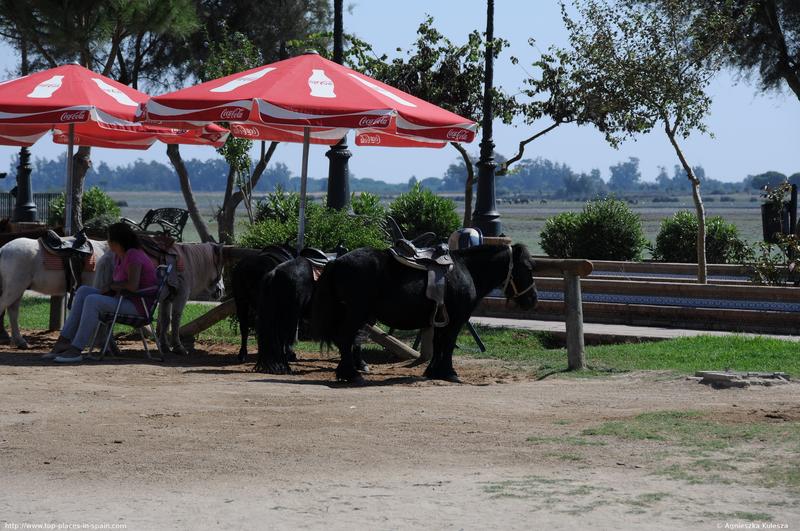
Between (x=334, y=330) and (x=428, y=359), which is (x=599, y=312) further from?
(x=334, y=330)

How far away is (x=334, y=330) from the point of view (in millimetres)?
12422

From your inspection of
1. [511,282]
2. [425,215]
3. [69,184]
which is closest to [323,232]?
[511,282]

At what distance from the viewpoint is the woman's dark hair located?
1319 centimetres

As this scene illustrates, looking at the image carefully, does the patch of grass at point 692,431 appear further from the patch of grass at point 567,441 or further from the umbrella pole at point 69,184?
the umbrella pole at point 69,184

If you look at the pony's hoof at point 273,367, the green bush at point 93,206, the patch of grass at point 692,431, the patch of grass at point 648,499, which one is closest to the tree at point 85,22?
the green bush at point 93,206

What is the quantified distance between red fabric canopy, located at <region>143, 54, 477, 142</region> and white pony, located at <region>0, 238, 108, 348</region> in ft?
6.44

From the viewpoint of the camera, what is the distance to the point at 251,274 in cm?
1384

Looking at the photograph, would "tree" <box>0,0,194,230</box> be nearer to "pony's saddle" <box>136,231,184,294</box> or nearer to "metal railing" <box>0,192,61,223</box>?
"pony's saddle" <box>136,231,184,294</box>

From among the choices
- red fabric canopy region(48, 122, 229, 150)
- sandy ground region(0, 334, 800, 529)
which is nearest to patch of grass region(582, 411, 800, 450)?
sandy ground region(0, 334, 800, 529)

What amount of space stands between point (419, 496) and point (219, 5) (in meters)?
32.7

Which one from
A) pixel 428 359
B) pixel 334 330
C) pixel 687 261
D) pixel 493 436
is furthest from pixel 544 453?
pixel 687 261

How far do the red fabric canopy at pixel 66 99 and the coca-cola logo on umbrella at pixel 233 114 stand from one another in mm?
2238

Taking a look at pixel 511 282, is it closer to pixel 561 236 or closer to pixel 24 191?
pixel 561 236

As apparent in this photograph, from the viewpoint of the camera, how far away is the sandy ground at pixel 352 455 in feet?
22.7
